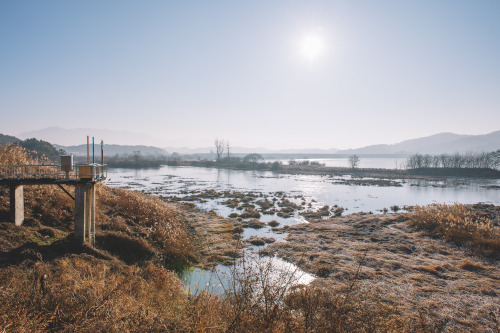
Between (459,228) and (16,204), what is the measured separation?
79.5ft

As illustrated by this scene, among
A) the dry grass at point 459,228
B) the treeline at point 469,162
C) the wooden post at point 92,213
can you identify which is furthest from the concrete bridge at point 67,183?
the treeline at point 469,162

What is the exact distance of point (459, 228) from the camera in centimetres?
1667

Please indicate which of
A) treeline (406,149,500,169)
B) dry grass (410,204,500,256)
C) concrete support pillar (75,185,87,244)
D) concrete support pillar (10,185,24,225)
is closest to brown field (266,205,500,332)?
dry grass (410,204,500,256)

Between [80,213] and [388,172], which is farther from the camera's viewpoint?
[388,172]

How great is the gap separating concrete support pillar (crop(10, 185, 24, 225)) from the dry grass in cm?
2292

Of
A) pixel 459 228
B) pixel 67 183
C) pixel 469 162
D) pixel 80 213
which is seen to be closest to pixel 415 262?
pixel 459 228

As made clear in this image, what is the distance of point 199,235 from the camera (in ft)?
59.0

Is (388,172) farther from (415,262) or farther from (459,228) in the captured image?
(415,262)

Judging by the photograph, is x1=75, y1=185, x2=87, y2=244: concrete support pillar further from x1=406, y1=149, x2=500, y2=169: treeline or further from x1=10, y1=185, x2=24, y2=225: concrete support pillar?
Result: x1=406, y1=149, x2=500, y2=169: treeline

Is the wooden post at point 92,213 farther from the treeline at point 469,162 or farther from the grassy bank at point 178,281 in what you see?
the treeline at point 469,162

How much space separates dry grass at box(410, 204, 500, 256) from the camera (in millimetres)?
14530

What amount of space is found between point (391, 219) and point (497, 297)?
1262 centimetres

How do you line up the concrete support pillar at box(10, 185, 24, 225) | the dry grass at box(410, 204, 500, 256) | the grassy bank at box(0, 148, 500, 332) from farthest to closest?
1. the dry grass at box(410, 204, 500, 256)
2. the concrete support pillar at box(10, 185, 24, 225)
3. the grassy bank at box(0, 148, 500, 332)

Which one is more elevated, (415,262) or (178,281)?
(178,281)
